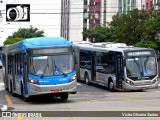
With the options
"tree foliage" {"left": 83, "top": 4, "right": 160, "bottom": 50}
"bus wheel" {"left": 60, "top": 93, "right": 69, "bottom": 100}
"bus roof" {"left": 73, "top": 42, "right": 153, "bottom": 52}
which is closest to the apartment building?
"tree foliage" {"left": 83, "top": 4, "right": 160, "bottom": 50}

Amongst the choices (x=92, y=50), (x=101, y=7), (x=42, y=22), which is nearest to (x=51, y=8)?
(x=42, y=22)

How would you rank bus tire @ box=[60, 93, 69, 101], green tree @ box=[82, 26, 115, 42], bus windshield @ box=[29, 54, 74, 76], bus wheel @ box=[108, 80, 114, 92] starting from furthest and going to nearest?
green tree @ box=[82, 26, 115, 42] < bus wheel @ box=[108, 80, 114, 92] < bus tire @ box=[60, 93, 69, 101] < bus windshield @ box=[29, 54, 74, 76]

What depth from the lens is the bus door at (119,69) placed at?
2870 cm

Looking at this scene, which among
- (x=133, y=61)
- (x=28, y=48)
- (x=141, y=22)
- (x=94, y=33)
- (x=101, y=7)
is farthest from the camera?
(x=101, y=7)

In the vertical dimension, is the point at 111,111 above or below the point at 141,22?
below

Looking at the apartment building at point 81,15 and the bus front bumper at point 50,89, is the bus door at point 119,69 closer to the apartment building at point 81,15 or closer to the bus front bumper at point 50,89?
the bus front bumper at point 50,89

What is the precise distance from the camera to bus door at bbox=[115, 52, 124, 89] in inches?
1130

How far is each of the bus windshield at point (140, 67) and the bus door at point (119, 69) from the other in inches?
15.7

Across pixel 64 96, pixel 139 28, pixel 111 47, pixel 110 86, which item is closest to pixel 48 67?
pixel 64 96

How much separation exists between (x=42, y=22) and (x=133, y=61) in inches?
3646

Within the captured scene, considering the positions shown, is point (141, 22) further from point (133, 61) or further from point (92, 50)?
point (133, 61)

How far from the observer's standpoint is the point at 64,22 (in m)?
121

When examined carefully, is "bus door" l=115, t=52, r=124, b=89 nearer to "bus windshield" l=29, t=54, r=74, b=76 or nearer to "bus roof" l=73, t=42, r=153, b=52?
"bus roof" l=73, t=42, r=153, b=52

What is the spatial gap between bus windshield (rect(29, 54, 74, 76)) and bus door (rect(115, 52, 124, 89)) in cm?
802
